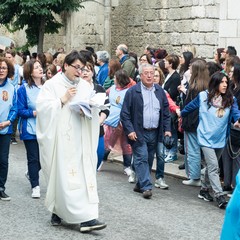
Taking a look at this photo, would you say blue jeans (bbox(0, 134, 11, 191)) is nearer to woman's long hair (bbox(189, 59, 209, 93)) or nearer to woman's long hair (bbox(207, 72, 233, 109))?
woman's long hair (bbox(207, 72, 233, 109))

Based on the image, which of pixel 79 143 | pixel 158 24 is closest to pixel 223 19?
pixel 158 24

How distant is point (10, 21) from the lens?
18.6 meters

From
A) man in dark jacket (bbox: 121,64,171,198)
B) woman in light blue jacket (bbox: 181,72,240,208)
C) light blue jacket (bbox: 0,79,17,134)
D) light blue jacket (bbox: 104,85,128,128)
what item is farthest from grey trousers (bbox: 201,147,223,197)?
light blue jacket (bbox: 104,85,128,128)

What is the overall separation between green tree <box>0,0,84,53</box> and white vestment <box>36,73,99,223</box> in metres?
10.3

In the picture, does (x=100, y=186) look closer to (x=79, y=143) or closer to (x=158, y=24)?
(x=79, y=143)

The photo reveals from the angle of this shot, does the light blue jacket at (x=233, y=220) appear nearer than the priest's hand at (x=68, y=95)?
Yes

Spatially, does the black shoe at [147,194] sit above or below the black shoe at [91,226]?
below

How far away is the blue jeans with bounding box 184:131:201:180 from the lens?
9.88 meters

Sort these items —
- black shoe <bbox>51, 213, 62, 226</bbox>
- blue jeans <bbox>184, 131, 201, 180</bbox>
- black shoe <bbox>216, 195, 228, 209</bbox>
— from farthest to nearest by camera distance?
1. blue jeans <bbox>184, 131, 201, 180</bbox>
2. black shoe <bbox>216, 195, 228, 209</bbox>
3. black shoe <bbox>51, 213, 62, 226</bbox>

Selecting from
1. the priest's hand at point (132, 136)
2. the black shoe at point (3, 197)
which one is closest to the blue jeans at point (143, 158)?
the priest's hand at point (132, 136)

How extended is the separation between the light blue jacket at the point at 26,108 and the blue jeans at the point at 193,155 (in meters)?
2.26

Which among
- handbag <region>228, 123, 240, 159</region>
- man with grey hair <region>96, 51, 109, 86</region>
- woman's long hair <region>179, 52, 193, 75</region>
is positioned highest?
woman's long hair <region>179, 52, 193, 75</region>

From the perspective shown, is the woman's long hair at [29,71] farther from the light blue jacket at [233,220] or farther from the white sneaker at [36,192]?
the light blue jacket at [233,220]

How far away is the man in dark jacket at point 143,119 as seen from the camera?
9102 millimetres
